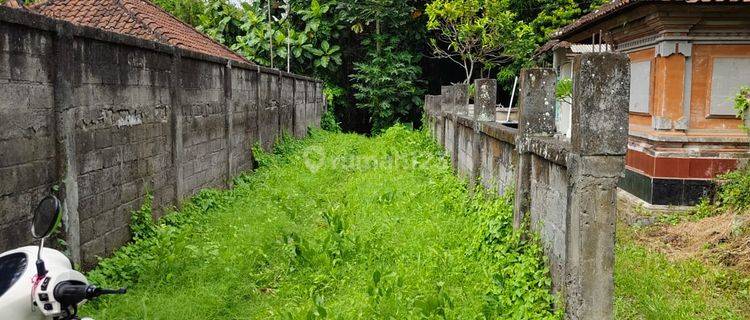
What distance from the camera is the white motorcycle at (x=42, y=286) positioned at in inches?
80.0

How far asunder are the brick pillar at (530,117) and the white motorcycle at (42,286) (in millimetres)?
3886

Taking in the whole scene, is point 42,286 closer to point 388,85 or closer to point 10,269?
point 10,269

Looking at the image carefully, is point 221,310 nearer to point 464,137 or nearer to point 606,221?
point 606,221

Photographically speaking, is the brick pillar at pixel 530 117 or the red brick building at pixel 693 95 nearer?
the brick pillar at pixel 530 117

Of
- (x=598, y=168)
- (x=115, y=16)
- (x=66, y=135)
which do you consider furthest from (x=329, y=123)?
(x=598, y=168)

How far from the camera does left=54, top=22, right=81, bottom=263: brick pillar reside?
477 centimetres

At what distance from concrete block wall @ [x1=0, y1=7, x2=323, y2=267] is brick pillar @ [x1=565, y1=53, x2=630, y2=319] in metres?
3.79

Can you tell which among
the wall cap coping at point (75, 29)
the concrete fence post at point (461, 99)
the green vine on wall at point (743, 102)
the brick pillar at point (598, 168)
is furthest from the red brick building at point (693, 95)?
the wall cap coping at point (75, 29)

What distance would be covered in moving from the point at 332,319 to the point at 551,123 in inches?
98.3

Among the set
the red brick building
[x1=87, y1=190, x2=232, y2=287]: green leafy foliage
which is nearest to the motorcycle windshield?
[x1=87, y1=190, x2=232, y2=287]: green leafy foliage

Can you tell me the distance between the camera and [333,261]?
5.93 m

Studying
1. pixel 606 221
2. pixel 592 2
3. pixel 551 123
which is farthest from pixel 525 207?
pixel 592 2

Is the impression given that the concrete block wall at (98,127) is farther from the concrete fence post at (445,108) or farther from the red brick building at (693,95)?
the red brick building at (693,95)

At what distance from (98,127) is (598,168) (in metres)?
4.23
